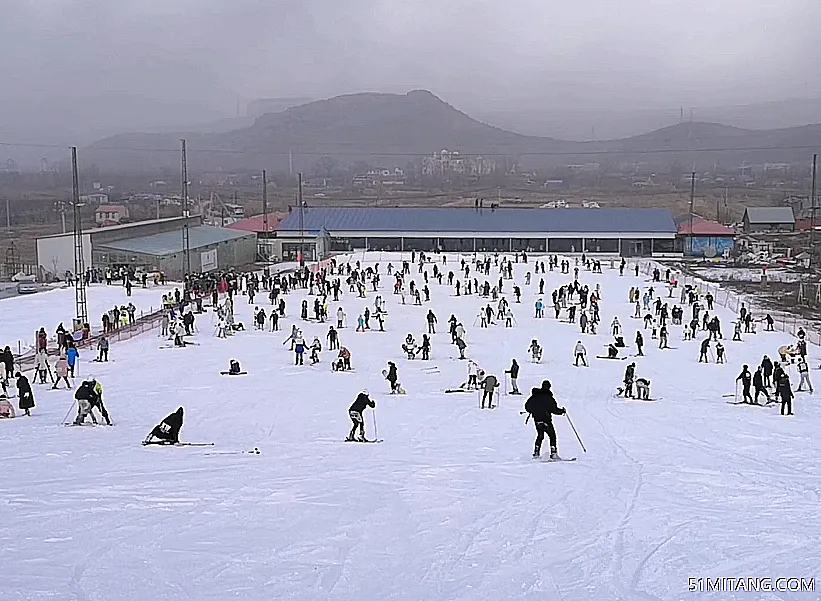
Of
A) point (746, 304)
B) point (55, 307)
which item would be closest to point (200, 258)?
point (55, 307)

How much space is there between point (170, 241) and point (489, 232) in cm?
2163

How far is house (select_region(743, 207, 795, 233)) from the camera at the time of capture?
78125 mm

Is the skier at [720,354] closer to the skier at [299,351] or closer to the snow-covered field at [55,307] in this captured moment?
the skier at [299,351]

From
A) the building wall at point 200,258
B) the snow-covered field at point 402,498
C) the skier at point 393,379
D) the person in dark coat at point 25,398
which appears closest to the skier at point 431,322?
the snow-covered field at point 402,498

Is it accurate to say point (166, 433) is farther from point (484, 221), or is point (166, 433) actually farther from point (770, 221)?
point (770, 221)

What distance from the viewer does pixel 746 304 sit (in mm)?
32500

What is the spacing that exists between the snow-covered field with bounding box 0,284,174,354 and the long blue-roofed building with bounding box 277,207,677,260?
833 inches

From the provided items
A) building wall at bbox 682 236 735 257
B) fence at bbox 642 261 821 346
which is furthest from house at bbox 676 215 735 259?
fence at bbox 642 261 821 346

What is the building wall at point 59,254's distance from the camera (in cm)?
4131

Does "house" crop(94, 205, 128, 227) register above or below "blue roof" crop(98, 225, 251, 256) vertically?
above

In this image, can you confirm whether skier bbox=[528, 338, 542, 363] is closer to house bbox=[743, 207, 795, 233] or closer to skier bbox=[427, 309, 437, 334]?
skier bbox=[427, 309, 437, 334]

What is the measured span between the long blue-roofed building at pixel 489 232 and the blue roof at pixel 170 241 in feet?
14.8

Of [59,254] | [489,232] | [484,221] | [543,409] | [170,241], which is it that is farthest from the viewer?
[484,221]

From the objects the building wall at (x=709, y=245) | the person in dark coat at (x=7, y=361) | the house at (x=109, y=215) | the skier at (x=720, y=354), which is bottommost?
the skier at (x=720, y=354)
